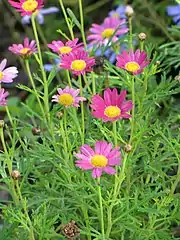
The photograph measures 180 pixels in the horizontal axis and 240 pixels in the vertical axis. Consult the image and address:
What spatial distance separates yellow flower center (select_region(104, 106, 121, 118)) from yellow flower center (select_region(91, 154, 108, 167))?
6 centimetres

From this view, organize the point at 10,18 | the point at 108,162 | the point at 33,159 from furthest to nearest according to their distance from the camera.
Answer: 1. the point at 10,18
2. the point at 33,159
3. the point at 108,162

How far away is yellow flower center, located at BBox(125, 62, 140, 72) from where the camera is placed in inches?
34.4

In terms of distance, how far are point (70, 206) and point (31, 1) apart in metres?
0.32

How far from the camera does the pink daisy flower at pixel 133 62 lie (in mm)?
875

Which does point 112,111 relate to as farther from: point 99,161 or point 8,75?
point 8,75

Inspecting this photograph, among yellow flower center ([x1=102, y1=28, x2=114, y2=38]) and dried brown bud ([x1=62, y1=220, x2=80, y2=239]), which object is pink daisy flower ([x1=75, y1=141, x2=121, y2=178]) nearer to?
dried brown bud ([x1=62, y1=220, x2=80, y2=239])

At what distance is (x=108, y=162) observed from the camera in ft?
2.61

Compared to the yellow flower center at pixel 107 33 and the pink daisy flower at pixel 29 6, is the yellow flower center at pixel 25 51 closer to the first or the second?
the pink daisy flower at pixel 29 6

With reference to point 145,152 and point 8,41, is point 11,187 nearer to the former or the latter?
point 145,152

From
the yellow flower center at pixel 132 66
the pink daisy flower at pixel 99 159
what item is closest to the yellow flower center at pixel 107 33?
the yellow flower center at pixel 132 66

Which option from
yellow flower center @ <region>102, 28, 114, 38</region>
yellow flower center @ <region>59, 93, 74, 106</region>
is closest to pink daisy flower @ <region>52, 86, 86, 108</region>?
yellow flower center @ <region>59, 93, 74, 106</region>

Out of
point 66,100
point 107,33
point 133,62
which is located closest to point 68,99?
point 66,100

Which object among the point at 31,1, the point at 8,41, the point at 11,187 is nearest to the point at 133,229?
the point at 11,187

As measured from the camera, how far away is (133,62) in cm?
89
